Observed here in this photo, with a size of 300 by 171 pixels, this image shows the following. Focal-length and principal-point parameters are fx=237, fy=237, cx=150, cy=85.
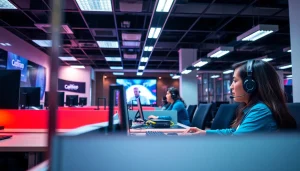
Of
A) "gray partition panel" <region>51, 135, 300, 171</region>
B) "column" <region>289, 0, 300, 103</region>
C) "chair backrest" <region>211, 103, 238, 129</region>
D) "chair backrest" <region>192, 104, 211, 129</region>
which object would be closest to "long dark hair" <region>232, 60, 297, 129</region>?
"gray partition panel" <region>51, 135, 300, 171</region>

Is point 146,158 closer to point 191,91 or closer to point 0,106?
point 0,106

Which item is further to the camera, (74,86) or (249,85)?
(74,86)

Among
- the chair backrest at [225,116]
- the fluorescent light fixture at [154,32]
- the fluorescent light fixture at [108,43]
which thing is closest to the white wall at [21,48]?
the fluorescent light fixture at [108,43]

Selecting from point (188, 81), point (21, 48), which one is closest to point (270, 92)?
point (188, 81)

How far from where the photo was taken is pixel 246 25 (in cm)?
620

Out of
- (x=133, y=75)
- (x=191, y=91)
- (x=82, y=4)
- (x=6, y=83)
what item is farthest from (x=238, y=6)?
(x=133, y=75)

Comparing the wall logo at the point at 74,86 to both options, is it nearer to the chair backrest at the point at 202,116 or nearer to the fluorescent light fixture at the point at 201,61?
the fluorescent light fixture at the point at 201,61

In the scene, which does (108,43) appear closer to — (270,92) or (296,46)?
(296,46)

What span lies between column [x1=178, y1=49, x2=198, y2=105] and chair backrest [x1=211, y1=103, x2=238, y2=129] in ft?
18.3

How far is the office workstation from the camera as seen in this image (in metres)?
0.52

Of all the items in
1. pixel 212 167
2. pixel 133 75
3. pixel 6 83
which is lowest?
pixel 212 167

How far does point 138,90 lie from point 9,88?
263cm

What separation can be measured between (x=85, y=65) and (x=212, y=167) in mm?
12545

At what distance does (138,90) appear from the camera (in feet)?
15.0
